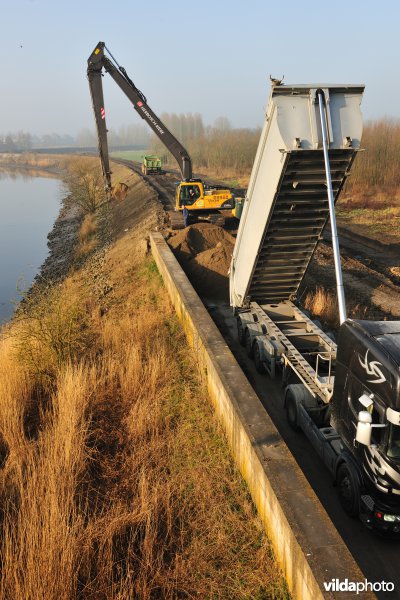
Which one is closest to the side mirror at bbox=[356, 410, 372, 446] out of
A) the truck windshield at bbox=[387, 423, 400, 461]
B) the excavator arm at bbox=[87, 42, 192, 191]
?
the truck windshield at bbox=[387, 423, 400, 461]

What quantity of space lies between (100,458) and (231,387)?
7.62ft

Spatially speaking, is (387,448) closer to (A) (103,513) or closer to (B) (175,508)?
(B) (175,508)

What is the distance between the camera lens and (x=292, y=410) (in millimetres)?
7418

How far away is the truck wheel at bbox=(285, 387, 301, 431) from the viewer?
7312mm

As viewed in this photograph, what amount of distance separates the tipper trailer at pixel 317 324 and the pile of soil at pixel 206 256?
3354 millimetres

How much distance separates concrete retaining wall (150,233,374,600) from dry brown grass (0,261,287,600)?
0.27 meters

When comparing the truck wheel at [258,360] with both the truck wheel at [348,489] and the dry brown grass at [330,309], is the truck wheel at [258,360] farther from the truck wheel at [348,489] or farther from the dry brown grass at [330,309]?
the truck wheel at [348,489]

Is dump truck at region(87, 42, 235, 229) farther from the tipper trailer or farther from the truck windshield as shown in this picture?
the truck windshield

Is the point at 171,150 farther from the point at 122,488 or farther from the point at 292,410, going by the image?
the point at 122,488

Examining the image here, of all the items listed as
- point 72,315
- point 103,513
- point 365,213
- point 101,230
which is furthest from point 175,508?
point 365,213

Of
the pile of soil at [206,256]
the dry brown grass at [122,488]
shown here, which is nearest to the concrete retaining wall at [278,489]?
the dry brown grass at [122,488]

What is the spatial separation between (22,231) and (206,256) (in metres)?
28.1

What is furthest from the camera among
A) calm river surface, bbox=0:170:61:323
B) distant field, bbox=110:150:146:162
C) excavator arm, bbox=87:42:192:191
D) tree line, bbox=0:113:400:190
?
distant field, bbox=110:150:146:162

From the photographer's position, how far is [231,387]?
7.21 m
